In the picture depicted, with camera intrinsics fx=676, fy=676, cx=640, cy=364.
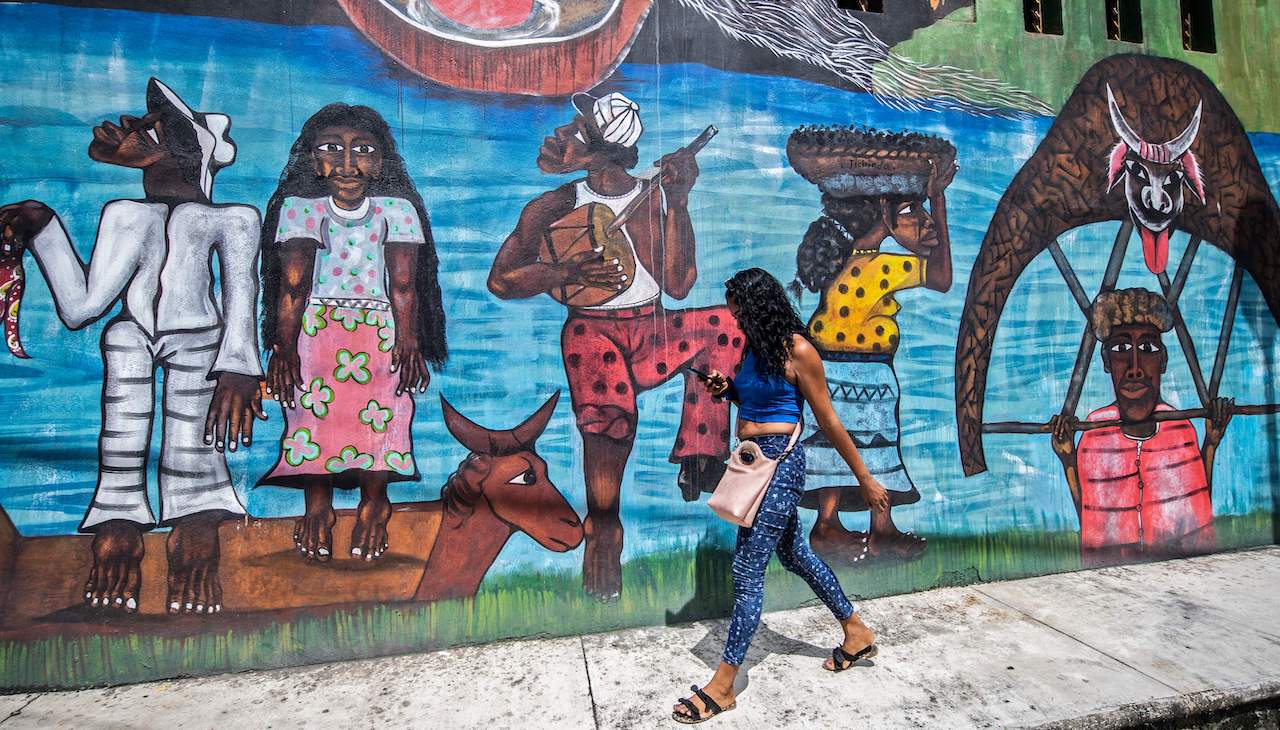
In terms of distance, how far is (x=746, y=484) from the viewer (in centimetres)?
273

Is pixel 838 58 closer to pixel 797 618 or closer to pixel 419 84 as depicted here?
pixel 419 84

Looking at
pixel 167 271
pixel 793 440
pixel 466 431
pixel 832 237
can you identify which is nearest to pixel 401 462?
pixel 466 431

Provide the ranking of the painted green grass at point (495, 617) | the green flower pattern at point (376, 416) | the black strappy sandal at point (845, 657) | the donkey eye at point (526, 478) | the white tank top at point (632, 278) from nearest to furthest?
the black strappy sandal at point (845, 657) → the painted green grass at point (495, 617) → the green flower pattern at point (376, 416) → the donkey eye at point (526, 478) → the white tank top at point (632, 278)

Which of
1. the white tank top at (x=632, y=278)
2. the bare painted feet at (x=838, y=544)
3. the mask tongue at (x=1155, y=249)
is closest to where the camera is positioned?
the white tank top at (x=632, y=278)

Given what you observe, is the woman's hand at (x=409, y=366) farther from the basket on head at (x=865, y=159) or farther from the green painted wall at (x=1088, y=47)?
the green painted wall at (x=1088, y=47)

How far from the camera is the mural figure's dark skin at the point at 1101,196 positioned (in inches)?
160

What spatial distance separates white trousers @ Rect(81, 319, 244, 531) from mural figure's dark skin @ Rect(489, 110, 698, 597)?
150 cm

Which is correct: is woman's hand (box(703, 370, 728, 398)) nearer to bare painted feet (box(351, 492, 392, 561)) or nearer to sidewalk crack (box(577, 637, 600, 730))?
sidewalk crack (box(577, 637, 600, 730))

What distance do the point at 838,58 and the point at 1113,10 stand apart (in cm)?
210

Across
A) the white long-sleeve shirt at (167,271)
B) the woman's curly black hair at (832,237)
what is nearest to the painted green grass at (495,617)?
the white long-sleeve shirt at (167,271)

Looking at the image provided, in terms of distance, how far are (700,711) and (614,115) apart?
2889 millimetres

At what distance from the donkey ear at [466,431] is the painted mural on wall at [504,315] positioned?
0.03 metres

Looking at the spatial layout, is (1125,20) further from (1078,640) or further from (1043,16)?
(1078,640)

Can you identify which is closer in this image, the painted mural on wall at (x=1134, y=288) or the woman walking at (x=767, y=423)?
the woman walking at (x=767, y=423)
